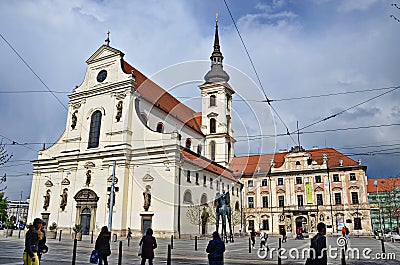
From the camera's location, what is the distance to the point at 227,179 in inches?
1960

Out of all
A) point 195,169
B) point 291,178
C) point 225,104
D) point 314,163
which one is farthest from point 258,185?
point 195,169

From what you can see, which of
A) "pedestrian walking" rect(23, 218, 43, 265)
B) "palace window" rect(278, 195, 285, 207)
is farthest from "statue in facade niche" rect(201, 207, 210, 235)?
"pedestrian walking" rect(23, 218, 43, 265)

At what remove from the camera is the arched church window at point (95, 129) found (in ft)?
134

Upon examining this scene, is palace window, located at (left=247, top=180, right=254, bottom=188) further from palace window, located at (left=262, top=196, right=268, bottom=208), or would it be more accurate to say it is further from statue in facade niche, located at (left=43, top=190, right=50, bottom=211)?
statue in facade niche, located at (left=43, top=190, right=50, bottom=211)

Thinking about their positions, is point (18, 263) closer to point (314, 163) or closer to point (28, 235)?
point (28, 235)

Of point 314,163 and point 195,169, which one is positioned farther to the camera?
point 314,163

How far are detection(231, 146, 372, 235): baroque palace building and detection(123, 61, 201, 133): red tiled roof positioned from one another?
44.6ft

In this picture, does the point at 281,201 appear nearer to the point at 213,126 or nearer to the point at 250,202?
the point at 250,202

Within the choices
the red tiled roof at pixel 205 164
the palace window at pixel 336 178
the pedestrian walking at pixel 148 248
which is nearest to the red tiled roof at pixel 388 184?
the palace window at pixel 336 178

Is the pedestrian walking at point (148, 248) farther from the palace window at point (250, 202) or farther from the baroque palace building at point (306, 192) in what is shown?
the palace window at point (250, 202)

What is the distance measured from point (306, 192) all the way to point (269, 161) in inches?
347

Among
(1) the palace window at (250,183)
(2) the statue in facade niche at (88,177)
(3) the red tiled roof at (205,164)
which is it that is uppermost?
(3) the red tiled roof at (205,164)

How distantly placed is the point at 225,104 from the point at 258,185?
15010mm

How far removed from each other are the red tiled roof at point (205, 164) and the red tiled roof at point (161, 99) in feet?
23.5
